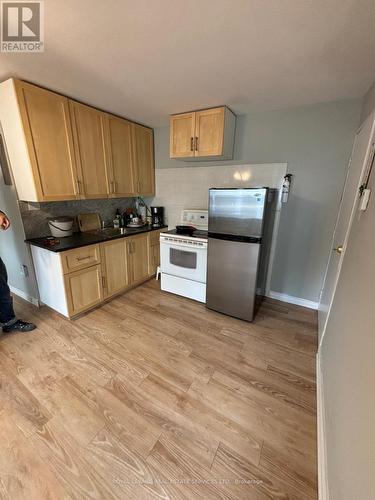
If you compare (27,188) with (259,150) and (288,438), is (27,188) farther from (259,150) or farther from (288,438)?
(288,438)

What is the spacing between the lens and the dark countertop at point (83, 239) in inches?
84.1

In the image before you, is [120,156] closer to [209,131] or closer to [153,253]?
[209,131]

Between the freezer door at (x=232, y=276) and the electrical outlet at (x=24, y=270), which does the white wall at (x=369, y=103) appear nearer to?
the freezer door at (x=232, y=276)

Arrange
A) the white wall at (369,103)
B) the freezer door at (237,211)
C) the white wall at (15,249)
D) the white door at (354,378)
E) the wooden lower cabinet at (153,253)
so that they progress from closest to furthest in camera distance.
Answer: the white door at (354,378) → the white wall at (369,103) → the freezer door at (237,211) → the white wall at (15,249) → the wooden lower cabinet at (153,253)

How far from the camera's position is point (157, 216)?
346 centimetres

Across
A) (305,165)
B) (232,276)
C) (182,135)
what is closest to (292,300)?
(232,276)

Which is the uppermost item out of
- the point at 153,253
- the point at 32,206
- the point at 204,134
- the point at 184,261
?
the point at 204,134

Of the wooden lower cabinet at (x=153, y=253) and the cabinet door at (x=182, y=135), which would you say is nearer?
the cabinet door at (x=182, y=135)

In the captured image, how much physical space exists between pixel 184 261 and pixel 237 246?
77cm

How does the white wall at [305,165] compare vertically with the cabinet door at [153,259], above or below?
above

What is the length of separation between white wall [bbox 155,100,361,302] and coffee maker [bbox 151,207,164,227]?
1343 mm

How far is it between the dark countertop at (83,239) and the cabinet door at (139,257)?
0.13 meters

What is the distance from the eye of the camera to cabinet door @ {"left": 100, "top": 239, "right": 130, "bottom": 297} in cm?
260

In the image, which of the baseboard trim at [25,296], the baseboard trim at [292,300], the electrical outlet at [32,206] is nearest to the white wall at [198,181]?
the baseboard trim at [292,300]
